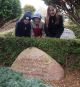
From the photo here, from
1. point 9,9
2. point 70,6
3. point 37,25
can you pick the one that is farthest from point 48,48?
point 9,9

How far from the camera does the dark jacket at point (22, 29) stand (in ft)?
30.7

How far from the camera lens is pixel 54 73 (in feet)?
27.8

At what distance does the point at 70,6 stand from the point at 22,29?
1817mm

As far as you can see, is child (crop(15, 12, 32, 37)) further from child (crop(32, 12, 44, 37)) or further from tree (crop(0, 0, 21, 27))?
tree (crop(0, 0, 21, 27))

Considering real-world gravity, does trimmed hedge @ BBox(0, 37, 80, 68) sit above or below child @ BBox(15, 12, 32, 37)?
below

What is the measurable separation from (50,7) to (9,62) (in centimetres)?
180

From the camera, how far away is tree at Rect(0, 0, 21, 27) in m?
11.7

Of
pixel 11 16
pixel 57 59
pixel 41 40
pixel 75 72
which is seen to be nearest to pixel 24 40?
pixel 41 40

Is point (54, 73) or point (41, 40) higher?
point (41, 40)

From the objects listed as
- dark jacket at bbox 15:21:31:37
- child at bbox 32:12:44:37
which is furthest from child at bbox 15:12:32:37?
child at bbox 32:12:44:37

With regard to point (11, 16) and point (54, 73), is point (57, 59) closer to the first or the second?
point (54, 73)

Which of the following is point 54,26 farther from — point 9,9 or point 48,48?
point 9,9

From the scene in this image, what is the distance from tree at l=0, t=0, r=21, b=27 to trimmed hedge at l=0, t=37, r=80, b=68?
2.62 m

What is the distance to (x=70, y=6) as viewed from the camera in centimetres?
808
